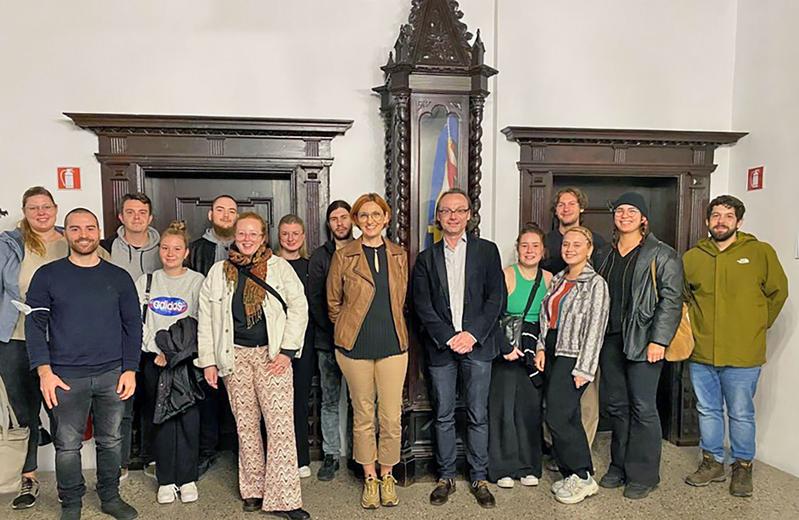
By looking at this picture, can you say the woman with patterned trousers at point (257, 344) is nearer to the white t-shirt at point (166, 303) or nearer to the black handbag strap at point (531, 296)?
the white t-shirt at point (166, 303)

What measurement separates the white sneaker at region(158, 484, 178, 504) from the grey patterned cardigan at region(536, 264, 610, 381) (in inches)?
76.7

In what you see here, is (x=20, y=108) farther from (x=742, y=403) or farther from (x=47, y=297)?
(x=742, y=403)

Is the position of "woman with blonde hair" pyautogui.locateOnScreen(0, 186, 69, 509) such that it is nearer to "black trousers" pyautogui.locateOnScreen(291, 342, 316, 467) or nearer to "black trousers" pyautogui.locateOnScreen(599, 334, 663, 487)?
"black trousers" pyautogui.locateOnScreen(291, 342, 316, 467)

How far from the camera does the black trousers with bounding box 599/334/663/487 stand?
105 inches

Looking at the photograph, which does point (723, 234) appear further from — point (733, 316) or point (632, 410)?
point (632, 410)

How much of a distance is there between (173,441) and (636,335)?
224 centimetres

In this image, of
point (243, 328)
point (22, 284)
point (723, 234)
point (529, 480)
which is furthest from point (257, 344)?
point (723, 234)

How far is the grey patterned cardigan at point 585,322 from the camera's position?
2.58 m

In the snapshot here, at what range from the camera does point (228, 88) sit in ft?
10.3

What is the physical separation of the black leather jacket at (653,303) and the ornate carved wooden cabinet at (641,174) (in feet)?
2.57

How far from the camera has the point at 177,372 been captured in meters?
2.61

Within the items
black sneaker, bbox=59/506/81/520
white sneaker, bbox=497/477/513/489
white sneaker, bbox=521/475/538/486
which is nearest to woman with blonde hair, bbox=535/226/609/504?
white sneaker, bbox=521/475/538/486

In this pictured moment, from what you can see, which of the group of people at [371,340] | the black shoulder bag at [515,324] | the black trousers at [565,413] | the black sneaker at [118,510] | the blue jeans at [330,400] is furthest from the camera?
the blue jeans at [330,400]

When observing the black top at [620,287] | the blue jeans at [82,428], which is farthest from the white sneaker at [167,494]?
the black top at [620,287]
